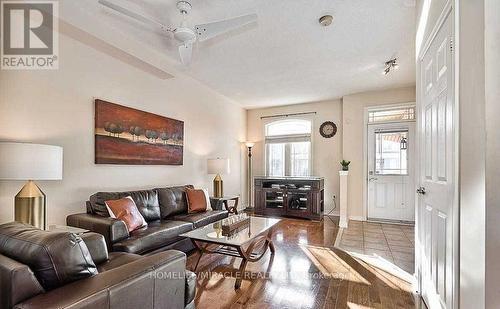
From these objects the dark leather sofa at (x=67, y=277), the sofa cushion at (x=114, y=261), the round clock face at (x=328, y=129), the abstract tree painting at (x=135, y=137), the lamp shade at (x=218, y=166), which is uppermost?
the round clock face at (x=328, y=129)

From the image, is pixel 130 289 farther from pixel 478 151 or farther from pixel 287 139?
pixel 287 139

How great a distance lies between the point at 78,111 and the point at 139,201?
124 cm

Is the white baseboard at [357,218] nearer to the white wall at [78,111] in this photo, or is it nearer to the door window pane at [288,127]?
the door window pane at [288,127]

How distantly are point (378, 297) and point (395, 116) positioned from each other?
3913 millimetres

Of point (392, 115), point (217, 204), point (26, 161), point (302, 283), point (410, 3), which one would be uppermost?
point (410, 3)

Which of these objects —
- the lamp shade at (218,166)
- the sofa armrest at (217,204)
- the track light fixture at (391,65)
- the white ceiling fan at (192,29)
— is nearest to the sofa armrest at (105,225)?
the sofa armrest at (217,204)

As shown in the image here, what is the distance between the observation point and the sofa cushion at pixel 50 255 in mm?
1042

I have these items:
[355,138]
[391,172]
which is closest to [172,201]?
[355,138]

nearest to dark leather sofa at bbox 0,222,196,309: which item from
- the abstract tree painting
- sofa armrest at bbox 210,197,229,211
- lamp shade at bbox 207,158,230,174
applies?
the abstract tree painting

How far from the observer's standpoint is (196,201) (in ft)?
12.0

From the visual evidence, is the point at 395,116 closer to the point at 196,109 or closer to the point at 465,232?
the point at 196,109

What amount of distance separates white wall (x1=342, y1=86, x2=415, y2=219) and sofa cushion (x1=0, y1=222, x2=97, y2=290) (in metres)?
4.99

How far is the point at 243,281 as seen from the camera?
2359mm

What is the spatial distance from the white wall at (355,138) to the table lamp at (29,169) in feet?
16.2
